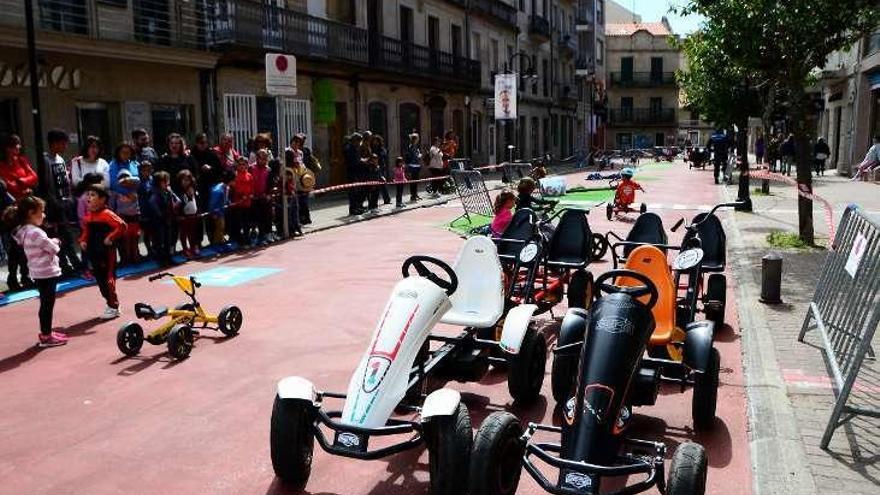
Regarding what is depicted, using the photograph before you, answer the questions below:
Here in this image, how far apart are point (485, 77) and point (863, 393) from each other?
Result: 32.2m

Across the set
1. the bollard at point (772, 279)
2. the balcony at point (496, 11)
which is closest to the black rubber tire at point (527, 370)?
the bollard at point (772, 279)

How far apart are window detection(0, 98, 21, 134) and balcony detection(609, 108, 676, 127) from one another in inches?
2574

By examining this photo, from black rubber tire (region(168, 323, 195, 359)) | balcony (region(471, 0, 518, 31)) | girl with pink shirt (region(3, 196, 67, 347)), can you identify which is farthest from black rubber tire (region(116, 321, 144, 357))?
balcony (region(471, 0, 518, 31))

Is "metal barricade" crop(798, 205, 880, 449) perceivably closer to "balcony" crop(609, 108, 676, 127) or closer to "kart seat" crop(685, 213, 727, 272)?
"kart seat" crop(685, 213, 727, 272)

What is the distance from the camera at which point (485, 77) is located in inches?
1426

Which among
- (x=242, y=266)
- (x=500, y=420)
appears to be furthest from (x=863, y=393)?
(x=242, y=266)

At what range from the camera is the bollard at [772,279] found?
773 cm

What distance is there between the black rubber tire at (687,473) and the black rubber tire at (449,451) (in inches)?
35.6

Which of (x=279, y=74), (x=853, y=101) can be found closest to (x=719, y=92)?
(x=853, y=101)

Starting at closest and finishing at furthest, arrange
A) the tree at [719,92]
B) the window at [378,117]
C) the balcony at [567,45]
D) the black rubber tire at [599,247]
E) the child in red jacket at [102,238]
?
the child in red jacket at [102,238] < the black rubber tire at [599,247] < the tree at [719,92] < the window at [378,117] < the balcony at [567,45]

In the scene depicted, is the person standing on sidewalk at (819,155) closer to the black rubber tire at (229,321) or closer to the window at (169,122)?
the window at (169,122)

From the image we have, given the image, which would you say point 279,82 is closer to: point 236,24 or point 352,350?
point 236,24

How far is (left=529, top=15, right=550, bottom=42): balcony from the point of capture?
143 ft

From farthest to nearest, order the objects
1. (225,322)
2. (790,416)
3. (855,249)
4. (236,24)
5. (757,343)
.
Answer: (236,24), (225,322), (757,343), (855,249), (790,416)
